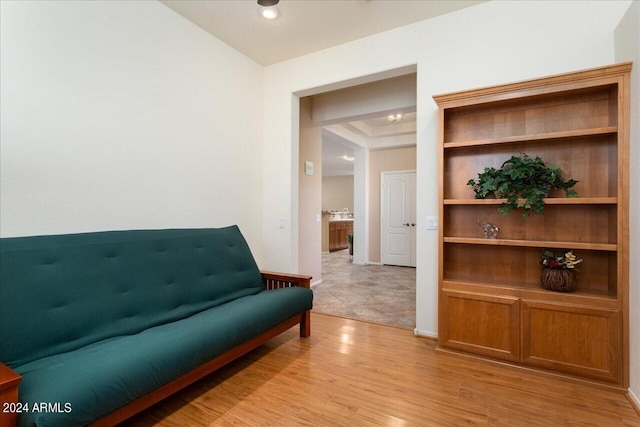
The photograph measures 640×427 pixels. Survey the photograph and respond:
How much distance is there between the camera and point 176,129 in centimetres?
273

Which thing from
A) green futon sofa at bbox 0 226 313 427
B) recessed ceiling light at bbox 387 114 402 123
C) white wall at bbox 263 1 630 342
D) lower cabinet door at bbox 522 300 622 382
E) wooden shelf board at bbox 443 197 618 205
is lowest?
lower cabinet door at bbox 522 300 622 382

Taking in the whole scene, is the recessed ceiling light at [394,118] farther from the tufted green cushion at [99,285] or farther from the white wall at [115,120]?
the tufted green cushion at [99,285]

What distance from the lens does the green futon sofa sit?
1.23 metres

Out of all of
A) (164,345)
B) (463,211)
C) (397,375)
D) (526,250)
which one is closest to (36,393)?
(164,345)

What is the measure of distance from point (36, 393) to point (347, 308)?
9.61 feet

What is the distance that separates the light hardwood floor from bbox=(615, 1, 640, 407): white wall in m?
0.27

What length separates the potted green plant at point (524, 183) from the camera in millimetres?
2211

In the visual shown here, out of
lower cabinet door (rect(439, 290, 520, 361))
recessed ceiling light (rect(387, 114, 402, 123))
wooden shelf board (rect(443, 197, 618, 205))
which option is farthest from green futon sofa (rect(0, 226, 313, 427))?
recessed ceiling light (rect(387, 114, 402, 123))

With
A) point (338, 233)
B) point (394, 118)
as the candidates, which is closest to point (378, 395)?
point (394, 118)

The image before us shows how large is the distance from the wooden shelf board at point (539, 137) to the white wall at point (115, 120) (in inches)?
89.4

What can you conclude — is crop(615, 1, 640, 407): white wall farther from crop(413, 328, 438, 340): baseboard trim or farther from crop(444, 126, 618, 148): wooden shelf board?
crop(413, 328, 438, 340): baseboard trim

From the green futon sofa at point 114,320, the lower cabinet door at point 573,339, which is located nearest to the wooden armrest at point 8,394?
the green futon sofa at point 114,320

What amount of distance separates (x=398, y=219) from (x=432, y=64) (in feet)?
13.7

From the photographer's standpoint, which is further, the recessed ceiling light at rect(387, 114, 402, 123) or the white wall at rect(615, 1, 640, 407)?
the recessed ceiling light at rect(387, 114, 402, 123)
